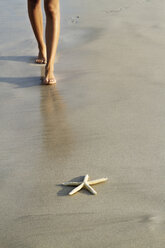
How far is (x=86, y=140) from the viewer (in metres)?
2.92

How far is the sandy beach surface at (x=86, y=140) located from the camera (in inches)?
81.5

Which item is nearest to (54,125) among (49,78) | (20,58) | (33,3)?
(49,78)

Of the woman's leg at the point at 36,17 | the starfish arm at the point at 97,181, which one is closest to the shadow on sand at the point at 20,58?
the woman's leg at the point at 36,17

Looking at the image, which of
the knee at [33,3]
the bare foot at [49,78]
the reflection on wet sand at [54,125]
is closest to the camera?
the reflection on wet sand at [54,125]

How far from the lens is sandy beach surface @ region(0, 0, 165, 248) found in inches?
81.5

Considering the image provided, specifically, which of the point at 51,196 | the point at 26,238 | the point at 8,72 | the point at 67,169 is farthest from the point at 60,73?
the point at 26,238

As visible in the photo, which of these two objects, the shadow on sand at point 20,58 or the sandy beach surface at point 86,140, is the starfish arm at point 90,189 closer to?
the sandy beach surface at point 86,140

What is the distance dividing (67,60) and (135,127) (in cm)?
175

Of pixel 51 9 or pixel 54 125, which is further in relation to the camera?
pixel 51 9

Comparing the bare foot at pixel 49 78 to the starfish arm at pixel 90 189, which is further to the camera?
the bare foot at pixel 49 78

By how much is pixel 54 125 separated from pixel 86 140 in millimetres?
383

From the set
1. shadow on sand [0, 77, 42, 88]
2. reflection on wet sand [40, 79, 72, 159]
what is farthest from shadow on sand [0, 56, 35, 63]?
reflection on wet sand [40, 79, 72, 159]

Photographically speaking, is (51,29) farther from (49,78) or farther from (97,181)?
(97,181)

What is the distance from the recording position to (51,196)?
232 cm
